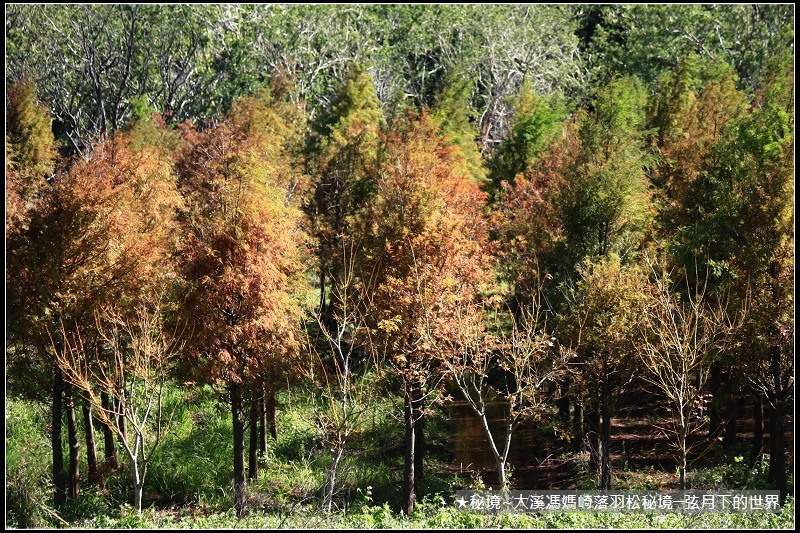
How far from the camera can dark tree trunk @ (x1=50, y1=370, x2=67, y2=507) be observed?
15.9m

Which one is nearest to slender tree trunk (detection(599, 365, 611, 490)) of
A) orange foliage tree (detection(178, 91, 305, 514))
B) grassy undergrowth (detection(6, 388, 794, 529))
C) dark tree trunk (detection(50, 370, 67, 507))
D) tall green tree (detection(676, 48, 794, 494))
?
grassy undergrowth (detection(6, 388, 794, 529))

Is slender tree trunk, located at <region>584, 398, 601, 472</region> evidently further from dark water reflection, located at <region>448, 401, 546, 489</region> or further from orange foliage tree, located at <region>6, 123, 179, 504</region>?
orange foliage tree, located at <region>6, 123, 179, 504</region>

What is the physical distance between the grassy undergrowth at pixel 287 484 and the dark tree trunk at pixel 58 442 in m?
0.31

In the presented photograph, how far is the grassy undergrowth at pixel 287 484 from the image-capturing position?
12.6 m

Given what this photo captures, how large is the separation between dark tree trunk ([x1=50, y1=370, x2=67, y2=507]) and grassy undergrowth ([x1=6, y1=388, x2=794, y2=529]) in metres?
0.31

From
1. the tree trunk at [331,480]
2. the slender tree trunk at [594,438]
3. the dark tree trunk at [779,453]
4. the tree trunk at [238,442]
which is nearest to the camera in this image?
the tree trunk at [331,480]

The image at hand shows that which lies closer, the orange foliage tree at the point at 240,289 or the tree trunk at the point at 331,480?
the tree trunk at the point at 331,480

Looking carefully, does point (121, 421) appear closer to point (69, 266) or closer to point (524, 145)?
point (69, 266)

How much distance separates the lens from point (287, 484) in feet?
61.0

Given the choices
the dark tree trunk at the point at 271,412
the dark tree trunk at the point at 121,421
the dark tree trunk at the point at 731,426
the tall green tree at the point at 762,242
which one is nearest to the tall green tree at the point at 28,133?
the dark tree trunk at the point at 271,412

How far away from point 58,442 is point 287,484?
207 inches

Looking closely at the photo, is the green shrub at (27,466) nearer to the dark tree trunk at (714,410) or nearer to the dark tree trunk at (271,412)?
the dark tree trunk at (271,412)

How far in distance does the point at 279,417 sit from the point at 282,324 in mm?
7320

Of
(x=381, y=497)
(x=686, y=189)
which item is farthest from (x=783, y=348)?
(x=381, y=497)
